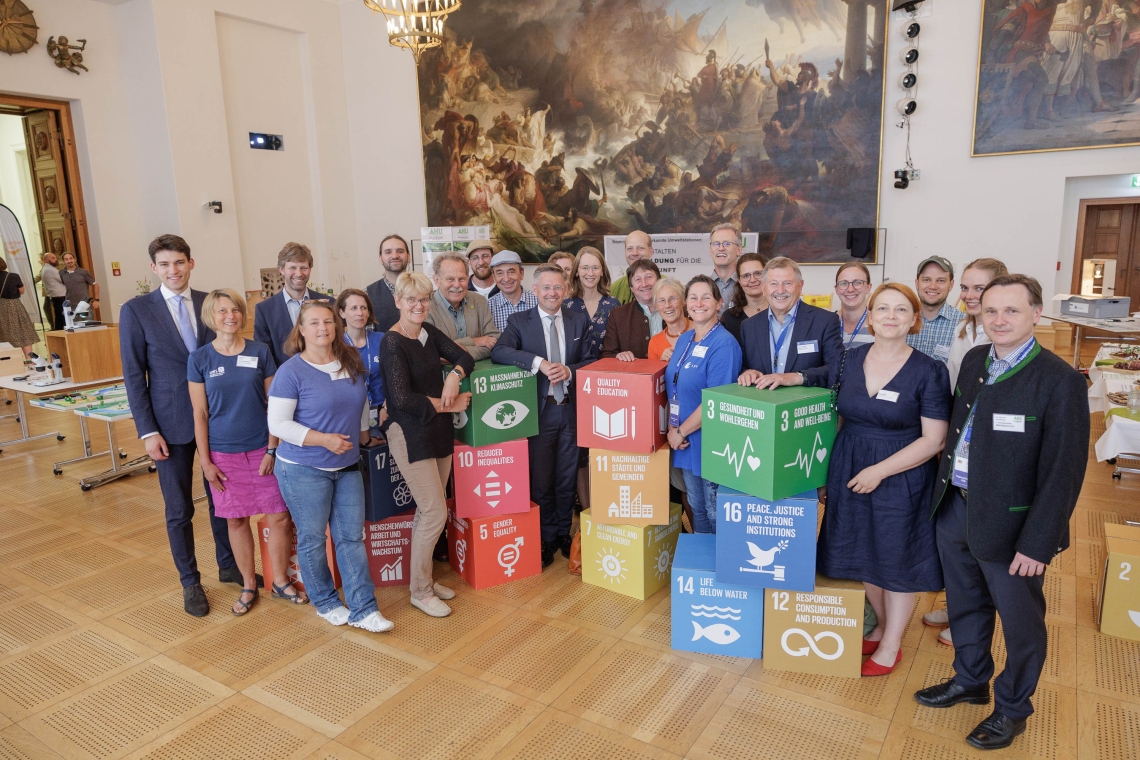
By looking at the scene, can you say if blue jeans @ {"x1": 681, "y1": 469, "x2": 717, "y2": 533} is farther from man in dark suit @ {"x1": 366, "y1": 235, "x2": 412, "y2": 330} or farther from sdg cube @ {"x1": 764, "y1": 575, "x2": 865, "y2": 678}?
man in dark suit @ {"x1": 366, "y1": 235, "x2": 412, "y2": 330}

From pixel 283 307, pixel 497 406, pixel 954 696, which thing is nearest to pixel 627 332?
pixel 497 406

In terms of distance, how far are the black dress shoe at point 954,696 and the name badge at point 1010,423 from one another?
1.11 meters

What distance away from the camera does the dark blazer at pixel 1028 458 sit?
211cm

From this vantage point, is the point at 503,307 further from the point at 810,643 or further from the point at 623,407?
the point at 810,643

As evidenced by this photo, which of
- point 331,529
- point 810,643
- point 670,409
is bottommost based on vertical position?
point 810,643

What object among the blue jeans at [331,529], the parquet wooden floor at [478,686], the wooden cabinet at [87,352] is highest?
the wooden cabinet at [87,352]

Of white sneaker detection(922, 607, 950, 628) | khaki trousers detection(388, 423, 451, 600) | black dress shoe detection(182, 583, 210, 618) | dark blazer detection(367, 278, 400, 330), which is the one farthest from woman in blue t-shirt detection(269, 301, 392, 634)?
white sneaker detection(922, 607, 950, 628)

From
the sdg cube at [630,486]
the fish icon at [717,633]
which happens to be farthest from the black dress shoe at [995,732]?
the sdg cube at [630,486]

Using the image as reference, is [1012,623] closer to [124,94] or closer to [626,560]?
[626,560]

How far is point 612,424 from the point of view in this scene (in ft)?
10.9

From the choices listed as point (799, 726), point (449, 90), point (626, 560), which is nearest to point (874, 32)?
point (449, 90)

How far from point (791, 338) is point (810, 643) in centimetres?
131

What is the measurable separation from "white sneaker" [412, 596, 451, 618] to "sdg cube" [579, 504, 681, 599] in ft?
2.55

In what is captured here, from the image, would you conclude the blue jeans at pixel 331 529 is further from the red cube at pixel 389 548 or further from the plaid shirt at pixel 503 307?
the plaid shirt at pixel 503 307
